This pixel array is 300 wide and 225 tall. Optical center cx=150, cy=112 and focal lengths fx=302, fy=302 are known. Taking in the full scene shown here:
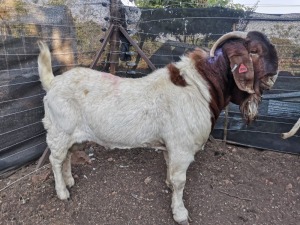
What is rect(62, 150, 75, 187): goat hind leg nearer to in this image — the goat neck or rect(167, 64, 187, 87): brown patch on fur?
rect(167, 64, 187, 87): brown patch on fur

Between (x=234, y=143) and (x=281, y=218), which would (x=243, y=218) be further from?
(x=234, y=143)

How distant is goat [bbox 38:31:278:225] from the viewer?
2.90 m

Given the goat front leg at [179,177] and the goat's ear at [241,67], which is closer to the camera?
the goat's ear at [241,67]

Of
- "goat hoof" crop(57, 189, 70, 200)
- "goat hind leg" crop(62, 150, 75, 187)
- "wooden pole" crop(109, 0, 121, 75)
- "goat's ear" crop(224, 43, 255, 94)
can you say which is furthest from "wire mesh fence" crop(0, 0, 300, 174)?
"goat's ear" crop(224, 43, 255, 94)

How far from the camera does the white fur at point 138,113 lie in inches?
119

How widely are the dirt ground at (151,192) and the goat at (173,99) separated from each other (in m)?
0.43

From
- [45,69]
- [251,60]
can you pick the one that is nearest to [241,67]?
[251,60]

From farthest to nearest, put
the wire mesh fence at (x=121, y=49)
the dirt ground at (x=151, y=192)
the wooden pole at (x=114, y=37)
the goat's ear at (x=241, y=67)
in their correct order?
the wooden pole at (x=114, y=37) → the wire mesh fence at (x=121, y=49) → the dirt ground at (x=151, y=192) → the goat's ear at (x=241, y=67)

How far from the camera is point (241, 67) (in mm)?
2820

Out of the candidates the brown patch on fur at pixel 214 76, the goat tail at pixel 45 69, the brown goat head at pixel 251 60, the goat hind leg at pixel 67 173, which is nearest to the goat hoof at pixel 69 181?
the goat hind leg at pixel 67 173

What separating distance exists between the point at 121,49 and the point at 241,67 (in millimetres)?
2201

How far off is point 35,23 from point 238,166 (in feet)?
11.0

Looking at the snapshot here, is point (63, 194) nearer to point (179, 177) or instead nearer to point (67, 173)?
point (67, 173)

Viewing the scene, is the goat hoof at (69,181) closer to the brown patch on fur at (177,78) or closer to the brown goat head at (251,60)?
the brown patch on fur at (177,78)
